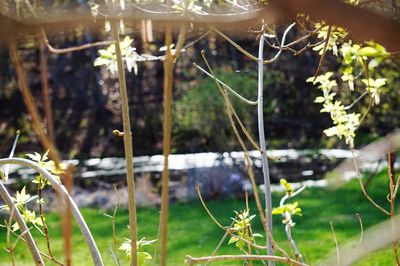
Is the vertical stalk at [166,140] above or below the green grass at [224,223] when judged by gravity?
above

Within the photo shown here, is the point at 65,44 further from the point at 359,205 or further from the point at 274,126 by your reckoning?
the point at 359,205

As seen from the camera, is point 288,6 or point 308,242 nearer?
point 288,6

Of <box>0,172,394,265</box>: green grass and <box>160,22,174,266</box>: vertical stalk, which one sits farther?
<box>0,172,394,265</box>: green grass

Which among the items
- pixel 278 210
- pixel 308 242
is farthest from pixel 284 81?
pixel 278 210

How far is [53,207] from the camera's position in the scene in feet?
29.4

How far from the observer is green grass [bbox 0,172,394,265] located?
6754mm

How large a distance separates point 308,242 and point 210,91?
3461 mm

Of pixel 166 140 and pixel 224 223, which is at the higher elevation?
pixel 166 140

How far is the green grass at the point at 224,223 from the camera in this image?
675 centimetres

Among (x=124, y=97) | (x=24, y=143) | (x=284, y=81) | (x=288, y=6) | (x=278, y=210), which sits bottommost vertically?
(x=24, y=143)

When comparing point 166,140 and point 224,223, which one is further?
point 224,223

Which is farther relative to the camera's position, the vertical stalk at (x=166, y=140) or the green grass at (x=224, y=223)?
the green grass at (x=224, y=223)

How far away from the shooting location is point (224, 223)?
303 inches

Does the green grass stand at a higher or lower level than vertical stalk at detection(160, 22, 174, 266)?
lower
